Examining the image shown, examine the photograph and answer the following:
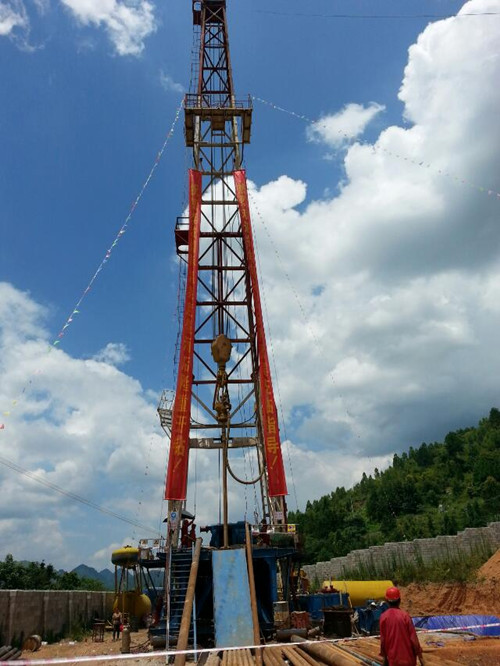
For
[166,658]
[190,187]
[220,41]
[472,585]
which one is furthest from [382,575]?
[220,41]

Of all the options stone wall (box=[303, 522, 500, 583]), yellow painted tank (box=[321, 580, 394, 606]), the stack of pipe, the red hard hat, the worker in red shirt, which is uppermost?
stone wall (box=[303, 522, 500, 583])

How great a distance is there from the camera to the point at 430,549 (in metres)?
26.1

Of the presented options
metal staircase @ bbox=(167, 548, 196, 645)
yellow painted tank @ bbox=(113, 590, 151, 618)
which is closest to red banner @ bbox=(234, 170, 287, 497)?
metal staircase @ bbox=(167, 548, 196, 645)

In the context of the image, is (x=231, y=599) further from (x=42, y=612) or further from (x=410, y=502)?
(x=410, y=502)

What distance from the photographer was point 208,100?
25781 mm

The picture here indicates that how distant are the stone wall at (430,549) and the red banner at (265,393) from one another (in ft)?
41.2

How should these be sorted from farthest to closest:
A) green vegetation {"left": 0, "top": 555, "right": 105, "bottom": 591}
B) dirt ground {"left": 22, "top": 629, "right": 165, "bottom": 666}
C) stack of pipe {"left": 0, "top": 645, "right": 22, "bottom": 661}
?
green vegetation {"left": 0, "top": 555, "right": 105, "bottom": 591} < dirt ground {"left": 22, "top": 629, "right": 165, "bottom": 666} < stack of pipe {"left": 0, "top": 645, "right": 22, "bottom": 661}

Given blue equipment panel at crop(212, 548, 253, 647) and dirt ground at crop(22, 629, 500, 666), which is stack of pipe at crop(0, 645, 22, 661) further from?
blue equipment panel at crop(212, 548, 253, 647)

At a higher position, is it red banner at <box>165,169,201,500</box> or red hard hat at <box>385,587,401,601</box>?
red banner at <box>165,169,201,500</box>

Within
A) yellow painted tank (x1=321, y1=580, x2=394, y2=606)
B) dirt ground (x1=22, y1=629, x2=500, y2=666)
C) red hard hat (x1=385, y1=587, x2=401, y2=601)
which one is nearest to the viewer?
red hard hat (x1=385, y1=587, x2=401, y2=601)

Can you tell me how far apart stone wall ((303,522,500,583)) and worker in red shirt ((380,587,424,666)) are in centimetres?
2236

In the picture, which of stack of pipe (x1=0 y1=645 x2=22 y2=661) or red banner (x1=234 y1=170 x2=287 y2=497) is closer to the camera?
stack of pipe (x1=0 y1=645 x2=22 y2=661)

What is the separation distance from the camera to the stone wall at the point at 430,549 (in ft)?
80.9

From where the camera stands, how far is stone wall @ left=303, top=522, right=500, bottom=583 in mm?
24663
